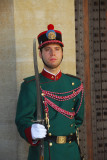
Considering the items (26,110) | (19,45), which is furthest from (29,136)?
(19,45)

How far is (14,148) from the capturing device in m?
3.85

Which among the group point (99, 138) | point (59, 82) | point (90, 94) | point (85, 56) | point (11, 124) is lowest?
point (99, 138)

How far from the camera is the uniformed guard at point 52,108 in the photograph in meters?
2.89

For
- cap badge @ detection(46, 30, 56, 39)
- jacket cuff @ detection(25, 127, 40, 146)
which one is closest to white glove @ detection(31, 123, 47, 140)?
jacket cuff @ detection(25, 127, 40, 146)

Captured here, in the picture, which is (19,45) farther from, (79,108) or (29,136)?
(29,136)

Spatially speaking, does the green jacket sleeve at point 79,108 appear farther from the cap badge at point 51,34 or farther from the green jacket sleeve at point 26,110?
the cap badge at point 51,34

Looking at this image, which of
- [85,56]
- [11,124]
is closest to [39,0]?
[85,56]

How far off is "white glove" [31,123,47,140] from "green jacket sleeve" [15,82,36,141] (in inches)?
4.6

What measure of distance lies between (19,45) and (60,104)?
114 cm

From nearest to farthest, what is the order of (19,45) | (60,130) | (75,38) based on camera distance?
(60,130) < (19,45) < (75,38)

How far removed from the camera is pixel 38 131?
8.68ft

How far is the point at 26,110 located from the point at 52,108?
259 millimetres

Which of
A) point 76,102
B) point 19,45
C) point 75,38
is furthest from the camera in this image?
point 75,38

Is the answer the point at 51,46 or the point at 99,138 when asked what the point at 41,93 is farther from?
the point at 99,138
